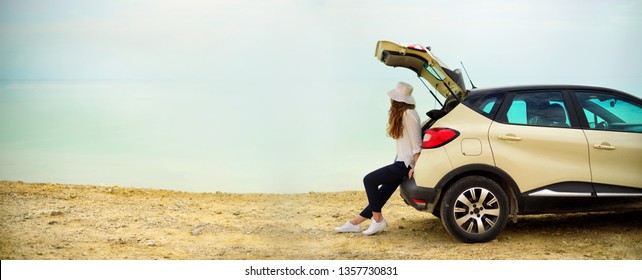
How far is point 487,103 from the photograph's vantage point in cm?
858

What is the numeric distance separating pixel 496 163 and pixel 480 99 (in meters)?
0.73

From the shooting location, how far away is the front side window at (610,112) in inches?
344

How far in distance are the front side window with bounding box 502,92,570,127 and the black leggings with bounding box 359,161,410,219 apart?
1330 mm

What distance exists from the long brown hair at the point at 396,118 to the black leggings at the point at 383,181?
341 millimetres

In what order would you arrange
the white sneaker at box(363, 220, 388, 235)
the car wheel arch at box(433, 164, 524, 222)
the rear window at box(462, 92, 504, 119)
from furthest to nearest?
the white sneaker at box(363, 220, 388, 235), the rear window at box(462, 92, 504, 119), the car wheel arch at box(433, 164, 524, 222)

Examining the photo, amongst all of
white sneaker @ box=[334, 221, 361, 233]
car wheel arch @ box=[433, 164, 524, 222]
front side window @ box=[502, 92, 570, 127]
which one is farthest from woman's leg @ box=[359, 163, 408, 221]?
front side window @ box=[502, 92, 570, 127]

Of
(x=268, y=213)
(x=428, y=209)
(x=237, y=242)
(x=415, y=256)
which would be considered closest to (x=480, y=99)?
(x=428, y=209)

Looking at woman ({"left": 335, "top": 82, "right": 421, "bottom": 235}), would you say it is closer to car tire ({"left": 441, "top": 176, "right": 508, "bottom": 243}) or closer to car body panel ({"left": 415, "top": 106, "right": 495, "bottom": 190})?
car body panel ({"left": 415, "top": 106, "right": 495, "bottom": 190})

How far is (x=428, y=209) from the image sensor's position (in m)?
8.62

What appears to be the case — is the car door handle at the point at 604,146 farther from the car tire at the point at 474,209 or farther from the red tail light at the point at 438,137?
the red tail light at the point at 438,137

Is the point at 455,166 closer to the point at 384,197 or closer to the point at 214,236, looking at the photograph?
the point at 384,197

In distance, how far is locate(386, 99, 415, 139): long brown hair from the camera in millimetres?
8992

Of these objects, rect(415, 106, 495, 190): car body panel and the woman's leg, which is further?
the woman's leg

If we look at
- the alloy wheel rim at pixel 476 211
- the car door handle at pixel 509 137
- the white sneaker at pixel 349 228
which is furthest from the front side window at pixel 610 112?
the white sneaker at pixel 349 228
